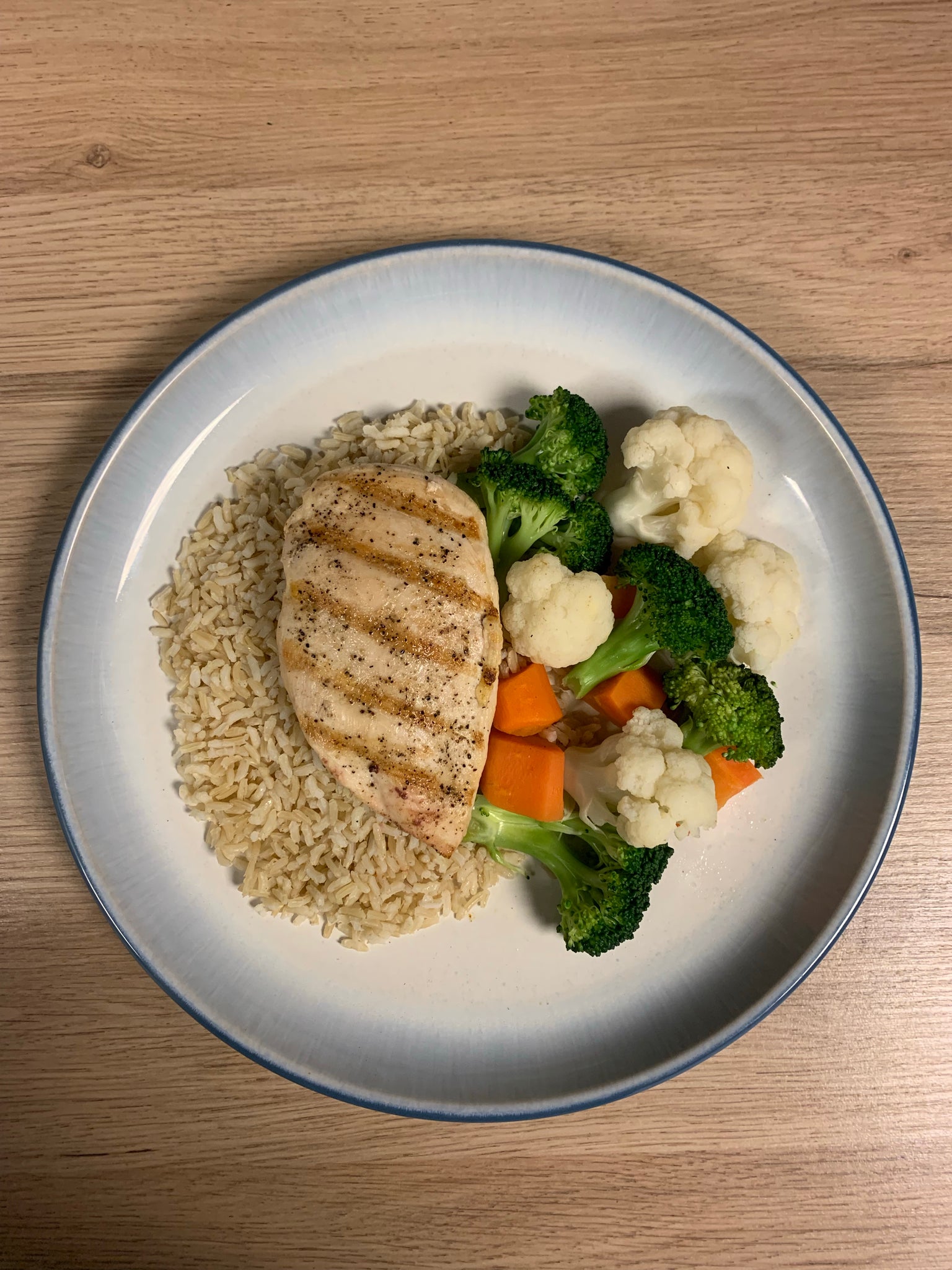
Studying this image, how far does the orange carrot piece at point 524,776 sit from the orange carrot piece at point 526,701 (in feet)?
0.21

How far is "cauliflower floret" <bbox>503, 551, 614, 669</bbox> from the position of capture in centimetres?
255

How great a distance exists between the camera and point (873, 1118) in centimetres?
306

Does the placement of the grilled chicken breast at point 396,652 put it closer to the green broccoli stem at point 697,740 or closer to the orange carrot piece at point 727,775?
the green broccoli stem at point 697,740

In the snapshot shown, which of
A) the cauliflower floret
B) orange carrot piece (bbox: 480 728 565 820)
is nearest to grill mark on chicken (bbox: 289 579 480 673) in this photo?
the cauliflower floret

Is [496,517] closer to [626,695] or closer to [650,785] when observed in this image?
[626,695]

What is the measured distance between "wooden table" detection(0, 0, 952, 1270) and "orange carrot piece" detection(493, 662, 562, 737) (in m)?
1.59

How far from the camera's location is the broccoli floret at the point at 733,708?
2574 millimetres

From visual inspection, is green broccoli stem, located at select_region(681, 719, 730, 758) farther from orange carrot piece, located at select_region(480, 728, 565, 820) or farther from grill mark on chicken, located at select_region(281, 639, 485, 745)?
grill mark on chicken, located at select_region(281, 639, 485, 745)

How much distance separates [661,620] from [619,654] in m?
0.22

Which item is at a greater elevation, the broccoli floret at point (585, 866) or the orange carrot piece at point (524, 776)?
the orange carrot piece at point (524, 776)

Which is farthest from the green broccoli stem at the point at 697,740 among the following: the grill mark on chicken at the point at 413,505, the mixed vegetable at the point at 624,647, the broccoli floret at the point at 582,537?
the grill mark on chicken at the point at 413,505

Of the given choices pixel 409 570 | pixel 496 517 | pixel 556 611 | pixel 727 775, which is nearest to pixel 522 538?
pixel 496 517

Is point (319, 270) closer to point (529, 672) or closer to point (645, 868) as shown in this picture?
point (529, 672)

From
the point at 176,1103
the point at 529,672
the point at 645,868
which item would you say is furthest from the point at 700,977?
the point at 176,1103
